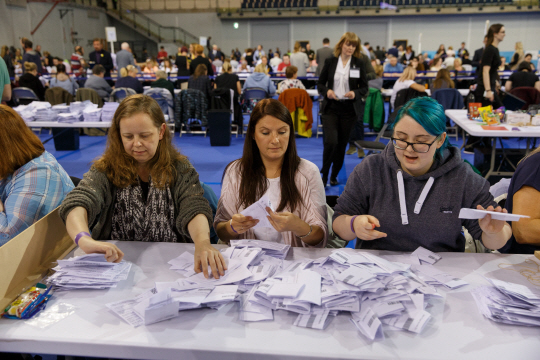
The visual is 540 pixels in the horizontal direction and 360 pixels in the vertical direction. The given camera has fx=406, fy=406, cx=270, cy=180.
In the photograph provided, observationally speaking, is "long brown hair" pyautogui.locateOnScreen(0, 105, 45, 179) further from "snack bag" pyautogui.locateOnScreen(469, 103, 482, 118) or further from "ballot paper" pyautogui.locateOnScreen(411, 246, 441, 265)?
"snack bag" pyautogui.locateOnScreen(469, 103, 482, 118)

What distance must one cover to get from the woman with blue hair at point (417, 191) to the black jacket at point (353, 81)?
2.78 metres

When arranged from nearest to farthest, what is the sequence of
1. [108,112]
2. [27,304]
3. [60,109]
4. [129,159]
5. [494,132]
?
[27,304] < [129,159] < [494,132] < [108,112] < [60,109]

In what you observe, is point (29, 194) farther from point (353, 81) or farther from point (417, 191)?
point (353, 81)

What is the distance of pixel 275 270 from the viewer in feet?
4.63

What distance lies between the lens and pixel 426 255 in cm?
155

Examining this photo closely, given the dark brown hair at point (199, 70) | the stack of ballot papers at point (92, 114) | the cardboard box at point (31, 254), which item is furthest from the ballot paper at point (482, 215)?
the dark brown hair at point (199, 70)

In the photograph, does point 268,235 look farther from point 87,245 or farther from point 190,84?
point 190,84

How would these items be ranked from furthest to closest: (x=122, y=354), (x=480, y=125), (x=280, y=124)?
(x=480, y=125) → (x=280, y=124) → (x=122, y=354)

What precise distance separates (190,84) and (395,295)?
6847 millimetres

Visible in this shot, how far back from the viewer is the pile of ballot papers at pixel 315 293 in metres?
1.17

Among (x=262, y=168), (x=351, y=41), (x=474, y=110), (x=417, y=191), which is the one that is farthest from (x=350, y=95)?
(x=417, y=191)

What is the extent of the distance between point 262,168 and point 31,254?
3.28ft

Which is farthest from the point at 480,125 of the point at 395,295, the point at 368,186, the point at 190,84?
the point at 190,84

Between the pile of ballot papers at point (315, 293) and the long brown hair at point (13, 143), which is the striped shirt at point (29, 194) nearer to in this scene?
the long brown hair at point (13, 143)
